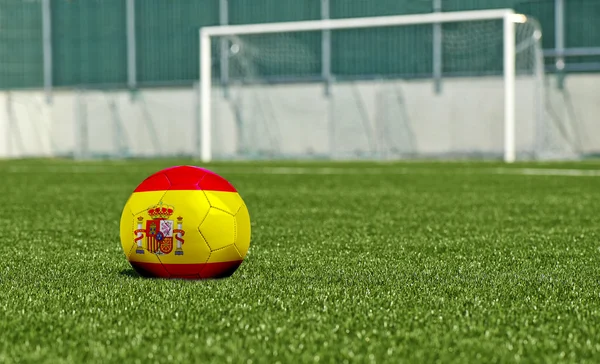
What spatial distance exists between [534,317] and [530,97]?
1936 centimetres

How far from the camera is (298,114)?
78.9 feet

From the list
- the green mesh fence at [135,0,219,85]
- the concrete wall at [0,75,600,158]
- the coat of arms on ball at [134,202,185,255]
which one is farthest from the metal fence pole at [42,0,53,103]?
the coat of arms on ball at [134,202,185,255]

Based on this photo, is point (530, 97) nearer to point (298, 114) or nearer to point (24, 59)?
point (298, 114)

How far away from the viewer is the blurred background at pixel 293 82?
70.5 ft

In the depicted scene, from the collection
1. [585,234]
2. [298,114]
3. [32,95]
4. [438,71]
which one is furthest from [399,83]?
[585,234]

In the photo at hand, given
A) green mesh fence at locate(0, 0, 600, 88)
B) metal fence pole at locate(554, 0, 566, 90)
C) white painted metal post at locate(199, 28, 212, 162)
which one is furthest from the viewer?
green mesh fence at locate(0, 0, 600, 88)

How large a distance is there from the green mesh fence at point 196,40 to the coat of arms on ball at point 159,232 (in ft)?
61.3

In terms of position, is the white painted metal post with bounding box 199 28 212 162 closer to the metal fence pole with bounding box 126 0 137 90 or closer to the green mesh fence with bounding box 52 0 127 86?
the metal fence pole with bounding box 126 0 137 90

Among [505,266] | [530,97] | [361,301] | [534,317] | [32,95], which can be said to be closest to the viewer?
[534,317]

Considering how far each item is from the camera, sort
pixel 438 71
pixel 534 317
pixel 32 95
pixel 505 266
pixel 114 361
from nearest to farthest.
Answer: pixel 114 361, pixel 534 317, pixel 505 266, pixel 438 71, pixel 32 95

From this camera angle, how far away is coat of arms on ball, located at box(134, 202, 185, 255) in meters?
3.32

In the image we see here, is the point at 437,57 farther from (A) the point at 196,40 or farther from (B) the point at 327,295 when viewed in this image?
(B) the point at 327,295

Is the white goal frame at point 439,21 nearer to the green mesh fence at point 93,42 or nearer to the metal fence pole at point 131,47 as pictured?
the metal fence pole at point 131,47

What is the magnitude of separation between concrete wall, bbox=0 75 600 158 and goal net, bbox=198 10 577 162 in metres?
0.03
